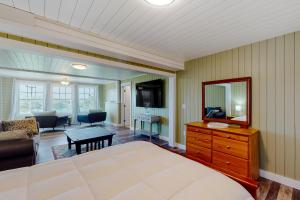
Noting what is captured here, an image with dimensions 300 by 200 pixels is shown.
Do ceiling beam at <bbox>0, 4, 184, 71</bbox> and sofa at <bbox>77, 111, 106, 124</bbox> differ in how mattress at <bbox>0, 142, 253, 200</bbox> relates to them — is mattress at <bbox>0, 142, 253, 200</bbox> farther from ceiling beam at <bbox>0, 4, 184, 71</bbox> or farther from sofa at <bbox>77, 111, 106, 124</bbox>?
sofa at <bbox>77, 111, 106, 124</bbox>

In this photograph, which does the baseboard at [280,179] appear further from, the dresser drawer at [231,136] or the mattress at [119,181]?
the mattress at [119,181]

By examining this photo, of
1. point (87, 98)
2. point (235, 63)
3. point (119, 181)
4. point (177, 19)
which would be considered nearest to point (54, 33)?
point (177, 19)

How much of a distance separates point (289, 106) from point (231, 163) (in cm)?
124

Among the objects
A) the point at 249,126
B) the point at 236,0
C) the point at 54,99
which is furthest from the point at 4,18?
the point at 54,99

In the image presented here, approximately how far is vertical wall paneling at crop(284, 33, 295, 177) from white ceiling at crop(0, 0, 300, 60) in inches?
10.8

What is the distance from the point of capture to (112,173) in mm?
1156

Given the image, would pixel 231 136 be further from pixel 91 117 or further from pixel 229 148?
pixel 91 117

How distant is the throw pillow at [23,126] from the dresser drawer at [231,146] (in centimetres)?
413

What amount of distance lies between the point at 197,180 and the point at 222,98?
7.60 ft

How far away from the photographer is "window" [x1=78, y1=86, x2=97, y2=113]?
26.8ft

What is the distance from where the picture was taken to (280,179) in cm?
225

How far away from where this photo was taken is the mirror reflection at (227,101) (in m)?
2.67

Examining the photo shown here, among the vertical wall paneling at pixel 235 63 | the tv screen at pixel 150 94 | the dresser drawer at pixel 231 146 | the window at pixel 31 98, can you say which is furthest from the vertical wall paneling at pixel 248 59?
the window at pixel 31 98

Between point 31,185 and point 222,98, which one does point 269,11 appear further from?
point 31,185
